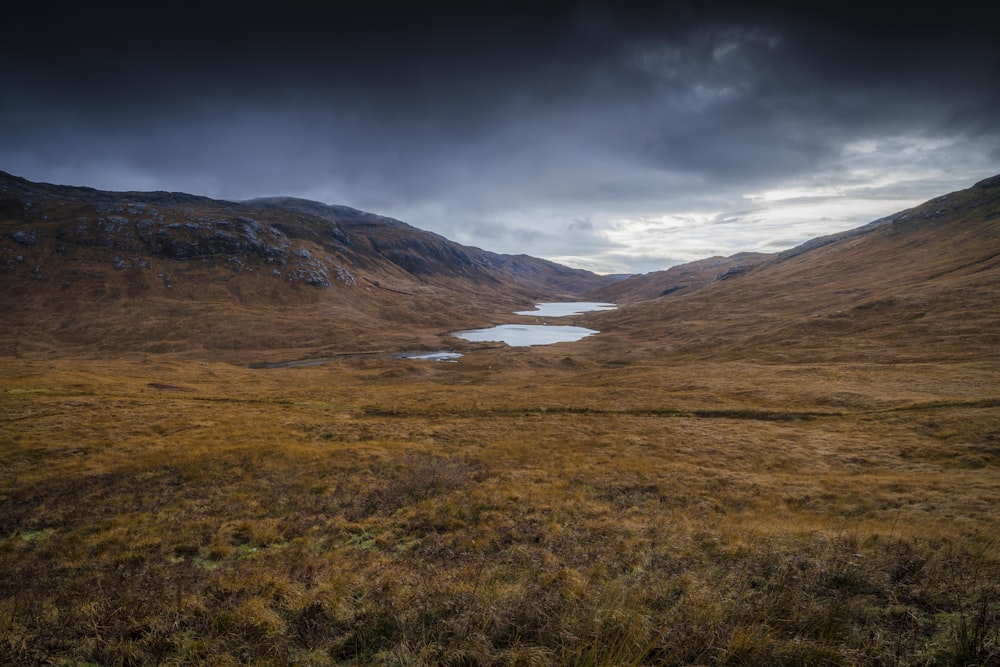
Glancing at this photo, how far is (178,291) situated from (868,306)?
627 ft

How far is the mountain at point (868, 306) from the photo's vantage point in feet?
205

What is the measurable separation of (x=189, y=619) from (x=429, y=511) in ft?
27.0

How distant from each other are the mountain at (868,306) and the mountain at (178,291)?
72.0 meters

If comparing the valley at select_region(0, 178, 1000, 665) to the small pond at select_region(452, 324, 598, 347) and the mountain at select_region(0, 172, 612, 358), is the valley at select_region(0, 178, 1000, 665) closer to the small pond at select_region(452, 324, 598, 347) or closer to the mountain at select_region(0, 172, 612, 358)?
the mountain at select_region(0, 172, 612, 358)

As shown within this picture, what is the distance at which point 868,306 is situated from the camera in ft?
267

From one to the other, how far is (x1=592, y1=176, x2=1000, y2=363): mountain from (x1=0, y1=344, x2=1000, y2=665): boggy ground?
1323 inches

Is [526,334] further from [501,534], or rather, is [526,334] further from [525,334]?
[501,534]

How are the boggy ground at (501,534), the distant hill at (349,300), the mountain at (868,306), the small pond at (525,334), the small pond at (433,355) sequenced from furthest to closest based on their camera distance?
1. the small pond at (525,334)
2. the small pond at (433,355)
3. the distant hill at (349,300)
4. the mountain at (868,306)
5. the boggy ground at (501,534)

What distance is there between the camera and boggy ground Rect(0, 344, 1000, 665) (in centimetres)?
559

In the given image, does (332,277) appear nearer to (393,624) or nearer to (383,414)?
(383,414)

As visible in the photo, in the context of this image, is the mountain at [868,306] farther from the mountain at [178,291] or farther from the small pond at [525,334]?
the mountain at [178,291]

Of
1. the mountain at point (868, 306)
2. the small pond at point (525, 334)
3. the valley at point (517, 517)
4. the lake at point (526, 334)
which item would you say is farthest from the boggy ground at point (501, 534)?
the small pond at point (525, 334)

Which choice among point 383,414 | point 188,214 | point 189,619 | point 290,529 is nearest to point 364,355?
point 383,414

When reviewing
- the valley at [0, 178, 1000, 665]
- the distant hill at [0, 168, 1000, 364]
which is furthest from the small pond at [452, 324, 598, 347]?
the valley at [0, 178, 1000, 665]
